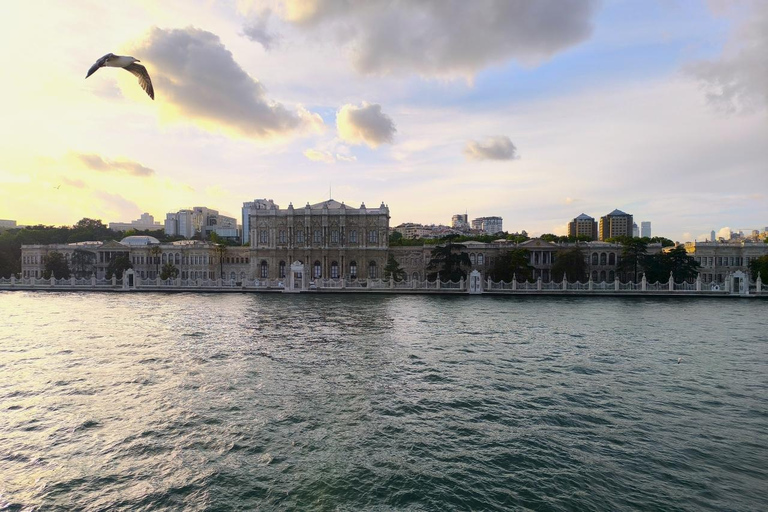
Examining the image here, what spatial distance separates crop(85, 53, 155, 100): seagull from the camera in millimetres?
6984

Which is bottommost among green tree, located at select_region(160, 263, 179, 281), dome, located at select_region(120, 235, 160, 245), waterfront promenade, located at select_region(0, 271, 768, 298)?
waterfront promenade, located at select_region(0, 271, 768, 298)

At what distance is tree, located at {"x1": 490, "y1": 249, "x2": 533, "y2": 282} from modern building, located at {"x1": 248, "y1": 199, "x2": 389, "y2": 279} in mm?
17642

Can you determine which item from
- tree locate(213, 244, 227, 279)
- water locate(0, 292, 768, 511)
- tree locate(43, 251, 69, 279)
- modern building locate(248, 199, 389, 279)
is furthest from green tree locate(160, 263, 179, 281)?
water locate(0, 292, 768, 511)

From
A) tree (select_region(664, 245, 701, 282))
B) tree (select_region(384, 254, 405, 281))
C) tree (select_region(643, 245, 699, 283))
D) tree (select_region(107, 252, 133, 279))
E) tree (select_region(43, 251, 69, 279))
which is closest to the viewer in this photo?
tree (select_region(643, 245, 699, 283))

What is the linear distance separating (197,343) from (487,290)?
32426 mm

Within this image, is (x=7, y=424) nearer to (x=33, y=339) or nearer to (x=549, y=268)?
(x=33, y=339)

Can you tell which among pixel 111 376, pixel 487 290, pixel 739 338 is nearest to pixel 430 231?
pixel 487 290

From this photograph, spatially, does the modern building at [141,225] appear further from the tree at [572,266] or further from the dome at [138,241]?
the tree at [572,266]

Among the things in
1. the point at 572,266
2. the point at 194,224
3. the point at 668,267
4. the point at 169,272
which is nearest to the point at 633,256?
the point at 668,267

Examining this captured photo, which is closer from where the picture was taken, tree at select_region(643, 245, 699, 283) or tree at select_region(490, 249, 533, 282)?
tree at select_region(643, 245, 699, 283)

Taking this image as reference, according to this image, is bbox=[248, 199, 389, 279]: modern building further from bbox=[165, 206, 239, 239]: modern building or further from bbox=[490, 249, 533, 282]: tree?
bbox=[165, 206, 239, 239]: modern building

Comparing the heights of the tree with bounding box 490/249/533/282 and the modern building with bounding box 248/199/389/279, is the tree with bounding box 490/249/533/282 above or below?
below

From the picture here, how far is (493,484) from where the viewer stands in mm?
7383

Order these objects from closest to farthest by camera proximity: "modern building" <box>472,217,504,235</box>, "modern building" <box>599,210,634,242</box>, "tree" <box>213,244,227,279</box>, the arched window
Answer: the arched window, "tree" <box>213,244,227,279</box>, "modern building" <box>599,210,634,242</box>, "modern building" <box>472,217,504,235</box>
